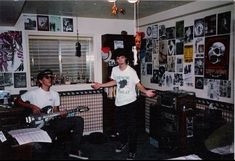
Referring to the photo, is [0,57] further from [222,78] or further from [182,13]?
[222,78]

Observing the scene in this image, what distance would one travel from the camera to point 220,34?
9.90 ft

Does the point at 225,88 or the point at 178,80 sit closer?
the point at 225,88

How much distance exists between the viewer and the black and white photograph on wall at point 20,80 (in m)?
3.94

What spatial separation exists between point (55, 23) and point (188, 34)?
2180 millimetres

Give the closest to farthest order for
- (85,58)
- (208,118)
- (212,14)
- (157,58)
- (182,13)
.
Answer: (208,118) < (212,14) < (182,13) < (157,58) < (85,58)

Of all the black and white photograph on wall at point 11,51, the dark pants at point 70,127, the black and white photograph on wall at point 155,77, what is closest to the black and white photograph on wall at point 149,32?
the black and white photograph on wall at point 155,77

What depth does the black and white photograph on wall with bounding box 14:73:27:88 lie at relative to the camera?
3944 mm

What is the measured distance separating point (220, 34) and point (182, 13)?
75 cm

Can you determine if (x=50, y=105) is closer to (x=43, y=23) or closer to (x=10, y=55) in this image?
(x=10, y=55)

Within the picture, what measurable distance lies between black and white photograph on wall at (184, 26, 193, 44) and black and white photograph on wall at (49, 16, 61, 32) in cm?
208

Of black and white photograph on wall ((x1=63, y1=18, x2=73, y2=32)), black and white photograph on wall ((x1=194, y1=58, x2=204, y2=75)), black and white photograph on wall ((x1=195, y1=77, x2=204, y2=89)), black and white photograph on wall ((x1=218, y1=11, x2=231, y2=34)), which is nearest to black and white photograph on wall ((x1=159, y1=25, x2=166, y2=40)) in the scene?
black and white photograph on wall ((x1=194, y1=58, x2=204, y2=75))

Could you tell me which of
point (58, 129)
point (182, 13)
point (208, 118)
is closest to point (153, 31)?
point (182, 13)

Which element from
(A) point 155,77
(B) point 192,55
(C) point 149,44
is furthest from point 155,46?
(B) point 192,55

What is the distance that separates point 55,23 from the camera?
163 inches
